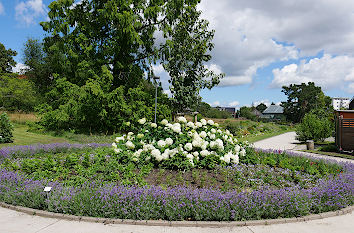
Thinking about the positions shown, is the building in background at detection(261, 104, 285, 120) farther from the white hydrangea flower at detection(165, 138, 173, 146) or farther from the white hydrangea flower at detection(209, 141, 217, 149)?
the white hydrangea flower at detection(165, 138, 173, 146)

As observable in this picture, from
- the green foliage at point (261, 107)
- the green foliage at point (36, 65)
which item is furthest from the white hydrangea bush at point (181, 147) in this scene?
the green foliage at point (261, 107)

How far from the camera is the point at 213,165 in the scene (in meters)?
5.50

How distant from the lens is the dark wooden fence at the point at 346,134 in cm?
1085

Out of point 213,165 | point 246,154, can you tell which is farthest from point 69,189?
point 246,154

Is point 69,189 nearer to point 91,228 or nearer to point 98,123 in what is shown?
point 91,228

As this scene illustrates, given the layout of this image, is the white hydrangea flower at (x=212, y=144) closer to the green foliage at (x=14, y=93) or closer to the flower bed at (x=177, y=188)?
the flower bed at (x=177, y=188)

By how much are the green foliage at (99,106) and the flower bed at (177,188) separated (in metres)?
8.49

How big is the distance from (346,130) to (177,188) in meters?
9.78

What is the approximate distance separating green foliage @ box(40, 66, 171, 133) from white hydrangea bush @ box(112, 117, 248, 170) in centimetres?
765

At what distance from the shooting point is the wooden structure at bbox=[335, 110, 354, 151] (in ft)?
35.6

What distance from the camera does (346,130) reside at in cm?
Answer: 1091

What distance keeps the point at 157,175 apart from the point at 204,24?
10.2 m

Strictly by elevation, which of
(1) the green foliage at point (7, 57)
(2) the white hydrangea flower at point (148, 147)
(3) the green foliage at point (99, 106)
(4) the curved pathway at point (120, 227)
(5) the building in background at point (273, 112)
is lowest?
(4) the curved pathway at point (120, 227)

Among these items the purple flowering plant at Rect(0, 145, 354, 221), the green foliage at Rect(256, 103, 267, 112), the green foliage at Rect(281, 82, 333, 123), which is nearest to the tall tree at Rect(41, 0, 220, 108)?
the purple flowering plant at Rect(0, 145, 354, 221)
